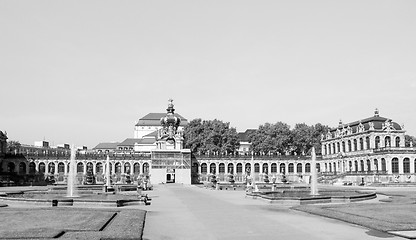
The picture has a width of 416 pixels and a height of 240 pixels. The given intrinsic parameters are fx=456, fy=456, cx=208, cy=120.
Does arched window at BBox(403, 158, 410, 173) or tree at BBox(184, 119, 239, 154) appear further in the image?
tree at BBox(184, 119, 239, 154)

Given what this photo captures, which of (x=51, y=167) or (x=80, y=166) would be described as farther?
(x=80, y=166)

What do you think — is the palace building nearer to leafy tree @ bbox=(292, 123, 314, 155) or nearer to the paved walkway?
leafy tree @ bbox=(292, 123, 314, 155)

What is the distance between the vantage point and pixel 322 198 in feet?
108

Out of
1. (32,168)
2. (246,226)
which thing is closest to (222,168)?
(32,168)

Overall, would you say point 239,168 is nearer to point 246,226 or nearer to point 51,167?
point 51,167

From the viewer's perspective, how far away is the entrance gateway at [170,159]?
286 feet

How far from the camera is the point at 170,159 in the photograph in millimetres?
88750

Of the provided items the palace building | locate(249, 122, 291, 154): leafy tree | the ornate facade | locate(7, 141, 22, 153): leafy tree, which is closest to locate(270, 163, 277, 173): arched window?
the palace building

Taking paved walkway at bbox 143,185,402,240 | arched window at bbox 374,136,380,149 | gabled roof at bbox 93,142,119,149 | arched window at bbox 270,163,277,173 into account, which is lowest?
paved walkway at bbox 143,185,402,240

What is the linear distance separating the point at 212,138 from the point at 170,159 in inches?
1080

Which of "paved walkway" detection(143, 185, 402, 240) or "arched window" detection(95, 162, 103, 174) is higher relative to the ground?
"arched window" detection(95, 162, 103, 174)

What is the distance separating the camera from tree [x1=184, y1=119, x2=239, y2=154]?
374 feet

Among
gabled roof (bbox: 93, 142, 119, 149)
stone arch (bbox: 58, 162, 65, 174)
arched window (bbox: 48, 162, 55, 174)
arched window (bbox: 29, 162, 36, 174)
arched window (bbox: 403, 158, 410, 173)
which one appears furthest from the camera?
gabled roof (bbox: 93, 142, 119, 149)

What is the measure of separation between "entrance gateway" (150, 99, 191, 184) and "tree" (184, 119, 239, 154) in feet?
74.5
